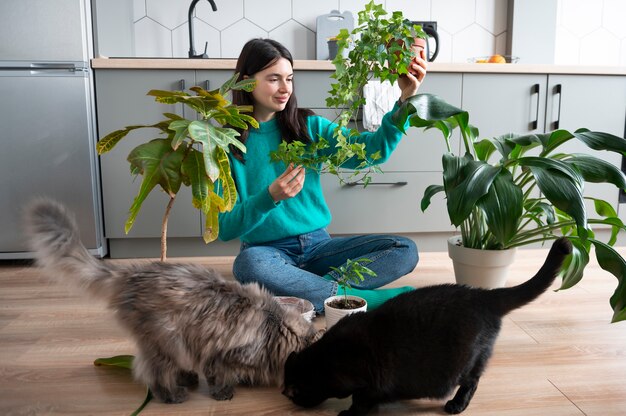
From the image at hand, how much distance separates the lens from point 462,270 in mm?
1690

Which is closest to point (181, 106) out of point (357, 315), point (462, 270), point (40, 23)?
point (40, 23)

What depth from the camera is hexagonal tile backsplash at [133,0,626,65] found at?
9.30 feet

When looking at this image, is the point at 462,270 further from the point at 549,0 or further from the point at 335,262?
the point at 549,0

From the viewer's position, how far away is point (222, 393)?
112 cm

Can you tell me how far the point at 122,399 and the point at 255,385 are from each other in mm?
307

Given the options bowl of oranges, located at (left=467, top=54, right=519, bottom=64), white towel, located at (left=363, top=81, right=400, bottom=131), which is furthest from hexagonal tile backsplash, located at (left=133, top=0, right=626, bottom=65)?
white towel, located at (left=363, top=81, right=400, bottom=131)

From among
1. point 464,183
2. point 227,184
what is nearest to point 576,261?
point 464,183

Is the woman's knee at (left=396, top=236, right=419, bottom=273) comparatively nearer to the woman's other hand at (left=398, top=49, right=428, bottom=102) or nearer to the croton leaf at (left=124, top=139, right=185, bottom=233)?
the woman's other hand at (left=398, top=49, right=428, bottom=102)

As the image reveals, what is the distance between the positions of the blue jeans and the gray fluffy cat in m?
0.50

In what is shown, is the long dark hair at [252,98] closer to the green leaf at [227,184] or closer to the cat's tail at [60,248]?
the green leaf at [227,184]

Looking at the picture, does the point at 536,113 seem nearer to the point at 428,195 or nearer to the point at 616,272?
the point at 428,195

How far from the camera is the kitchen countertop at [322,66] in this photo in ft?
7.43

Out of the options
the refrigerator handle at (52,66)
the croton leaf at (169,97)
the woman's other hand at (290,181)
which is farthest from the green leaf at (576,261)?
the refrigerator handle at (52,66)

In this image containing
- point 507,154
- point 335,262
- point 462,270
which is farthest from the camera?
point 335,262
